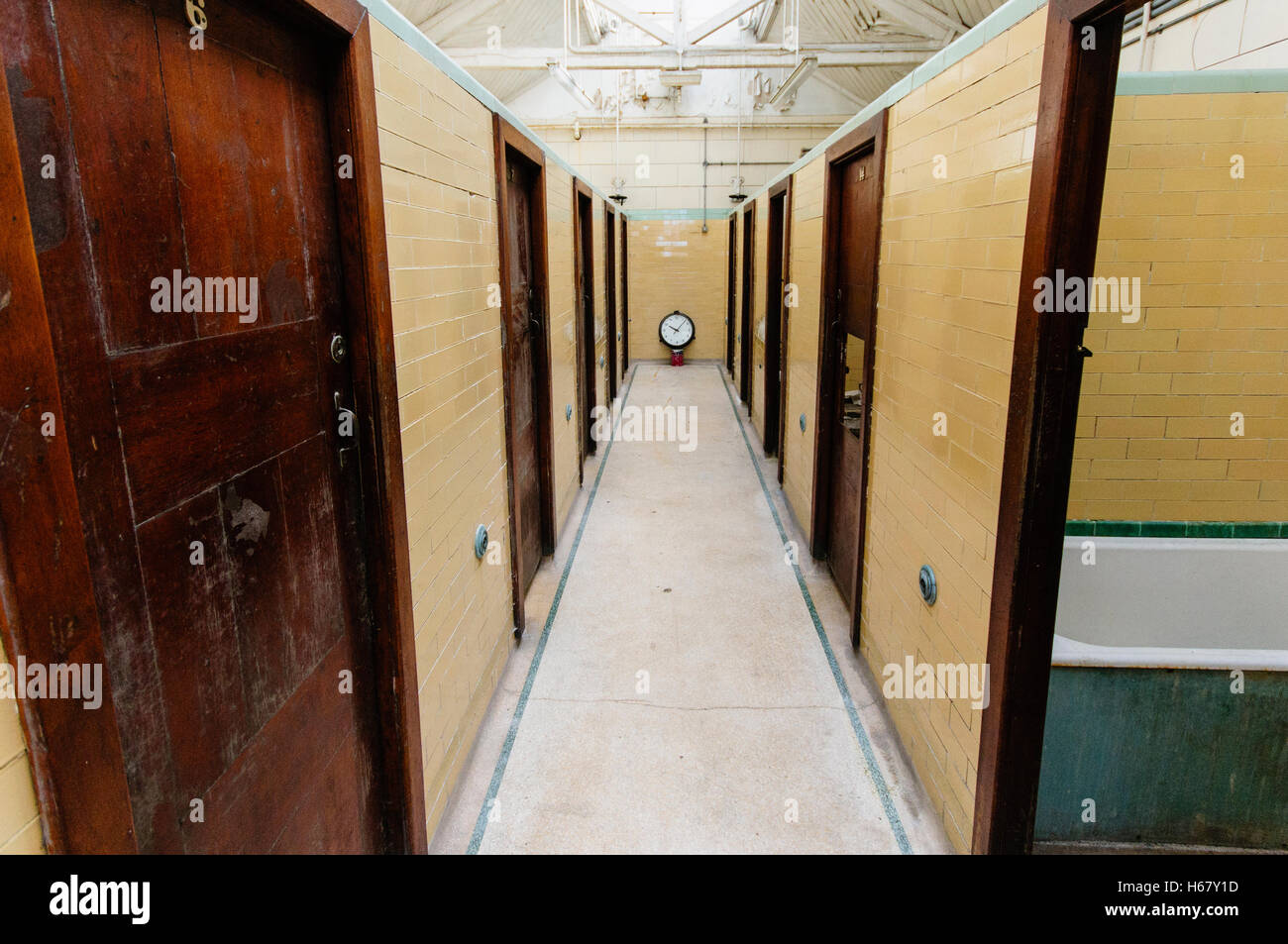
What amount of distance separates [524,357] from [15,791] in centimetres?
322

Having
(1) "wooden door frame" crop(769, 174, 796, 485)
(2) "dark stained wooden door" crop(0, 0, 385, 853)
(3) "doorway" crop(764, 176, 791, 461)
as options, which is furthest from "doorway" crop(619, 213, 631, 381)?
(2) "dark stained wooden door" crop(0, 0, 385, 853)

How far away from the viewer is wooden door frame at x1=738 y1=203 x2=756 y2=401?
788cm

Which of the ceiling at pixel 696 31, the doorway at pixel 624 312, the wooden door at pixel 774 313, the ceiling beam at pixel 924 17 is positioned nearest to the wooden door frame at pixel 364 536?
the wooden door at pixel 774 313

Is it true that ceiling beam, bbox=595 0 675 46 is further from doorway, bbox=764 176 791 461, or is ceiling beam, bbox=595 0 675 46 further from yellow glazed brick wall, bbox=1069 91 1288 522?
yellow glazed brick wall, bbox=1069 91 1288 522

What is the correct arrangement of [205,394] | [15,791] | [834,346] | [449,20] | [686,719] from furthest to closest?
[449,20] < [834,346] < [686,719] < [205,394] < [15,791]

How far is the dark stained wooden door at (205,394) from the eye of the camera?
38.2 inches

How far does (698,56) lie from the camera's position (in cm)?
758

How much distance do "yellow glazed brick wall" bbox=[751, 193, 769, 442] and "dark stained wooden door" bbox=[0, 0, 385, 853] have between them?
5488mm

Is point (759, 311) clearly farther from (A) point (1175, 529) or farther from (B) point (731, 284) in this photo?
(A) point (1175, 529)

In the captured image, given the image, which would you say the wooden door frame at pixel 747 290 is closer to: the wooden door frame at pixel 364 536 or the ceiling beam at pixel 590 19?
the ceiling beam at pixel 590 19

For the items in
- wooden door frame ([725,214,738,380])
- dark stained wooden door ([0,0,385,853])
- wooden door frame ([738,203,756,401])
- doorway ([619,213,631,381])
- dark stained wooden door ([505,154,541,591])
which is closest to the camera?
dark stained wooden door ([0,0,385,853])

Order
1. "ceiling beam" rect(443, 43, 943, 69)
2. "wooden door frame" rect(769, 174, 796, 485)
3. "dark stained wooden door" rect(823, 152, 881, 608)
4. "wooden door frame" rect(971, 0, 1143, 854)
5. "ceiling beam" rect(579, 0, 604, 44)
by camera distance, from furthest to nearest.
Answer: "ceiling beam" rect(579, 0, 604, 44), "ceiling beam" rect(443, 43, 943, 69), "wooden door frame" rect(769, 174, 796, 485), "dark stained wooden door" rect(823, 152, 881, 608), "wooden door frame" rect(971, 0, 1143, 854)

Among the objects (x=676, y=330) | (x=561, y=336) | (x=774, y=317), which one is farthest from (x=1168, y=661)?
(x=676, y=330)

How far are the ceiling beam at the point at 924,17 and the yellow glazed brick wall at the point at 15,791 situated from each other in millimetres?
8794
